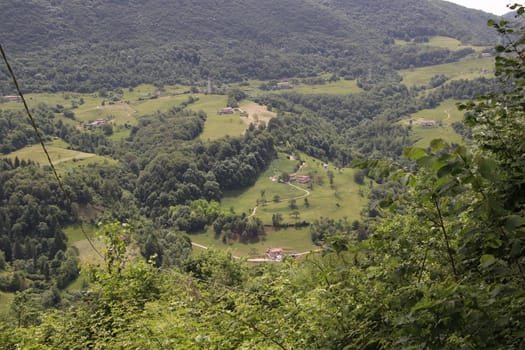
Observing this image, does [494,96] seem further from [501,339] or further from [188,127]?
[188,127]

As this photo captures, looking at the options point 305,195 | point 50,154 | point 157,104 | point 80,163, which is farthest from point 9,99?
point 305,195

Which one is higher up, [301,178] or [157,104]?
[301,178]

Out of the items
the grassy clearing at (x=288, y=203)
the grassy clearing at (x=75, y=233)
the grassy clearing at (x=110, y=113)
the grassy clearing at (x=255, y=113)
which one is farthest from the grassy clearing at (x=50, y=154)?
the grassy clearing at (x=255, y=113)

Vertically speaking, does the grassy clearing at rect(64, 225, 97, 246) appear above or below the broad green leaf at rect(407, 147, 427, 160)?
below

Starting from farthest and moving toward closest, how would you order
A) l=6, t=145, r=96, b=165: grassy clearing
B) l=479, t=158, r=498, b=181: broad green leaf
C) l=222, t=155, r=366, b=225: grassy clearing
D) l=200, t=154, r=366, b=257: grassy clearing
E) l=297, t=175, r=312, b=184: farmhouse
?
1. l=297, t=175, r=312, b=184: farmhouse
2. l=6, t=145, r=96, b=165: grassy clearing
3. l=222, t=155, r=366, b=225: grassy clearing
4. l=200, t=154, r=366, b=257: grassy clearing
5. l=479, t=158, r=498, b=181: broad green leaf

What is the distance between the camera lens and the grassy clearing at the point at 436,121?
127562 mm

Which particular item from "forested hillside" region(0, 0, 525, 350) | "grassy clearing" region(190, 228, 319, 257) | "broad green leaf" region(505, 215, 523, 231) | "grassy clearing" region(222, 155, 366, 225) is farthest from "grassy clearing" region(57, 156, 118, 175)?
"broad green leaf" region(505, 215, 523, 231)

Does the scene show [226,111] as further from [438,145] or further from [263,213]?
[438,145]

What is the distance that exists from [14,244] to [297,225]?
179ft

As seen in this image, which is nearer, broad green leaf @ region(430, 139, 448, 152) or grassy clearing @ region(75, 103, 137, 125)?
broad green leaf @ region(430, 139, 448, 152)

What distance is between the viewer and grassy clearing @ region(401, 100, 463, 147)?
127562mm

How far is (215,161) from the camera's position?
118m

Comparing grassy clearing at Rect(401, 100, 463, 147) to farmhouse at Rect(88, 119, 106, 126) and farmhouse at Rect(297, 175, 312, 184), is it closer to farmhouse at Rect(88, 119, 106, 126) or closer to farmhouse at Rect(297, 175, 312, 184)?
farmhouse at Rect(297, 175, 312, 184)

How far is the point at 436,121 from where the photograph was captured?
464ft
